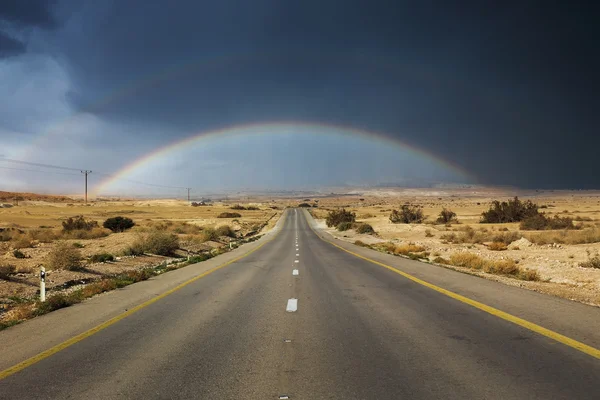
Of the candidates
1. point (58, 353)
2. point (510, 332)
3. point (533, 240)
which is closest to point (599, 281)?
point (510, 332)

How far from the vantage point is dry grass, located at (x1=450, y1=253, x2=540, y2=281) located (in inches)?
636

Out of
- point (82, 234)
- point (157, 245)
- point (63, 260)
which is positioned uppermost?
point (63, 260)

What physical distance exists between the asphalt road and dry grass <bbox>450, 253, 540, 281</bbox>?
25.7 ft

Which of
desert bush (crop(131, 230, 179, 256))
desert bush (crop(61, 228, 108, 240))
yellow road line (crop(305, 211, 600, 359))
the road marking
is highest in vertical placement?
yellow road line (crop(305, 211, 600, 359))

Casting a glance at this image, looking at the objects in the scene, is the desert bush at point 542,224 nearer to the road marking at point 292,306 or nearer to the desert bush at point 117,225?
the road marking at point 292,306

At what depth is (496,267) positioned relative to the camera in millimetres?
17844

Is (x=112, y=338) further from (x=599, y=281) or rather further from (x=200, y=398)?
(x=599, y=281)

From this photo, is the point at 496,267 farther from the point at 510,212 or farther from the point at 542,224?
the point at 510,212

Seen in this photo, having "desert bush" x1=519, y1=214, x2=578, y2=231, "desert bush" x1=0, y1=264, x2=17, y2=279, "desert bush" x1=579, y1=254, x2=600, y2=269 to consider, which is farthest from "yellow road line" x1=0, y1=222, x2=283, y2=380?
"desert bush" x1=519, y1=214, x2=578, y2=231

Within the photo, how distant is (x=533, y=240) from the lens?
33750mm

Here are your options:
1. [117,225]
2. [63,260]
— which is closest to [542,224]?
[63,260]

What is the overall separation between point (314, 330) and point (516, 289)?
7074 millimetres

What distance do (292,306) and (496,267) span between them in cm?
1131

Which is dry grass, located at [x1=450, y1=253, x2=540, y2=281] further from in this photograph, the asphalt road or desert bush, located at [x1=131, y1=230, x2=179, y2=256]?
desert bush, located at [x1=131, y1=230, x2=179, y2=256]
